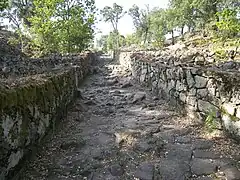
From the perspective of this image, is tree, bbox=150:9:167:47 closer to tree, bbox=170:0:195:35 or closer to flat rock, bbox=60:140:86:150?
tree, bbox=170:0:195:35

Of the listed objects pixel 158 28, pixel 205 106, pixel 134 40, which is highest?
pixel 158 28

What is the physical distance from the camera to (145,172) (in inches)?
134

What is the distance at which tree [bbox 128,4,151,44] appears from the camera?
4618 centimetres

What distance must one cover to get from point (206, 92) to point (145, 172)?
2329mm

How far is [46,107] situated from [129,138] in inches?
58.4

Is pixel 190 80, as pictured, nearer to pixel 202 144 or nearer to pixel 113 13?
pixel 202 144

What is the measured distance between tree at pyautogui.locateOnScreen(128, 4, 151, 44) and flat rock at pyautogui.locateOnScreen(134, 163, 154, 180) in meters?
42.5

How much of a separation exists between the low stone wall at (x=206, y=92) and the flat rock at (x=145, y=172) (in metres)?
1.56

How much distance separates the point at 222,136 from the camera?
14.5 feet

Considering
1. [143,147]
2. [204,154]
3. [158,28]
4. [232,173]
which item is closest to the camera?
[232,173]

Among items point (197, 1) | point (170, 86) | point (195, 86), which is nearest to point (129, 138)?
point (195, 86)

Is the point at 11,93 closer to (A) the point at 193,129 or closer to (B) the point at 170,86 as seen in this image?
(A) the point at 193,129

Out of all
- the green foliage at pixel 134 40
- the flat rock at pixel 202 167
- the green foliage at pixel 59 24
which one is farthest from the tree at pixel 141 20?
the flat rock at pixel 202 167

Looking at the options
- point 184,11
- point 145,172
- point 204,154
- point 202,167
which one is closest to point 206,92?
point 204,154
